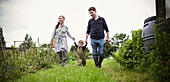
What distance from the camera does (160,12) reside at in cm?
227

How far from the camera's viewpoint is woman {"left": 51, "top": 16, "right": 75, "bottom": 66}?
503 centimetres

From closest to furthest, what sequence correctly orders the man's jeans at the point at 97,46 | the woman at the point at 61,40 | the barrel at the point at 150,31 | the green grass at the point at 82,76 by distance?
the green grass at the point at 82,76
the barrel at the point at 150,31
the man's jeans at the point at 97,46
the woman at the point at 61,40

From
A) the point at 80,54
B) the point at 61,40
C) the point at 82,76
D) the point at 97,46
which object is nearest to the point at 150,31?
the point at 82,76

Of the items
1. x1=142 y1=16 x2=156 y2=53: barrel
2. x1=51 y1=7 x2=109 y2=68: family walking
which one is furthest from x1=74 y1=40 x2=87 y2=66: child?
x1=142 y1=16 x2=156 y2=53: barrel

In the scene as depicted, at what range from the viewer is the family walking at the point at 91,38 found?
440 cm

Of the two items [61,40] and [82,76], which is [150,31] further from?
[61,40]

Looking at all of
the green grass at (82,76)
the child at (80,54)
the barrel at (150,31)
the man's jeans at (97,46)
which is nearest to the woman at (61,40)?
the child at (80,54)

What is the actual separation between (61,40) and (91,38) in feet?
4.24

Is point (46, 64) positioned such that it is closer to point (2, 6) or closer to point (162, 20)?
point (2, 6)

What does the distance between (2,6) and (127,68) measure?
4.25m

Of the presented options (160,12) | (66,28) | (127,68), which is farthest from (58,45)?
(160,12)

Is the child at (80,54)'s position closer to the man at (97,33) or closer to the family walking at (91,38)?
the family walking at (91,38)

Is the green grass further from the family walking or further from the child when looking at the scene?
the child

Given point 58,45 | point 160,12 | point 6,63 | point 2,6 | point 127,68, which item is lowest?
point 127,68
